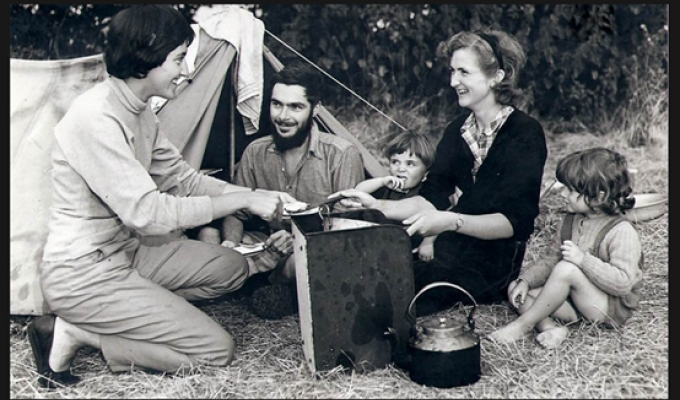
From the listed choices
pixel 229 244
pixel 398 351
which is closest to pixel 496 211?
pixel 398 351

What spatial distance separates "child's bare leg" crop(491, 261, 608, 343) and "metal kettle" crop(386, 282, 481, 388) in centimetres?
47

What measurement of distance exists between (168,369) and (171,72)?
4.02 feet

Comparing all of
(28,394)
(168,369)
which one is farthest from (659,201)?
(28,394)

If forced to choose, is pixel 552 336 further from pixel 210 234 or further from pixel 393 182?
pixel 210 234

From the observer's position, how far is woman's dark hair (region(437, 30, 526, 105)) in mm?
3912

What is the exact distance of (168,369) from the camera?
3320 mm

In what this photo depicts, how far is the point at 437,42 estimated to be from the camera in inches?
287

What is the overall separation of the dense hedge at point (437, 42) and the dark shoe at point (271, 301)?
2.98 m

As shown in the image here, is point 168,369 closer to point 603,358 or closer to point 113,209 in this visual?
point 113,209

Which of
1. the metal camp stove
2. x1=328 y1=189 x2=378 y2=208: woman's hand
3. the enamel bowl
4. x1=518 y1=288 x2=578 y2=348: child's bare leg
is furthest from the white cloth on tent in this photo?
the enamel bowl

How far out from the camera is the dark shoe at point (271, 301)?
3996 millimetres

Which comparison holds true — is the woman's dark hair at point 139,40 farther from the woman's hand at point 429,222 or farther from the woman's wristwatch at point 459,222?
the woman's wristwatch at point 459,222

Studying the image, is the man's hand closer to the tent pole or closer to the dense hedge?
the tent pole

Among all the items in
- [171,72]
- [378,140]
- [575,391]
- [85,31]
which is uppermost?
[85,31]
